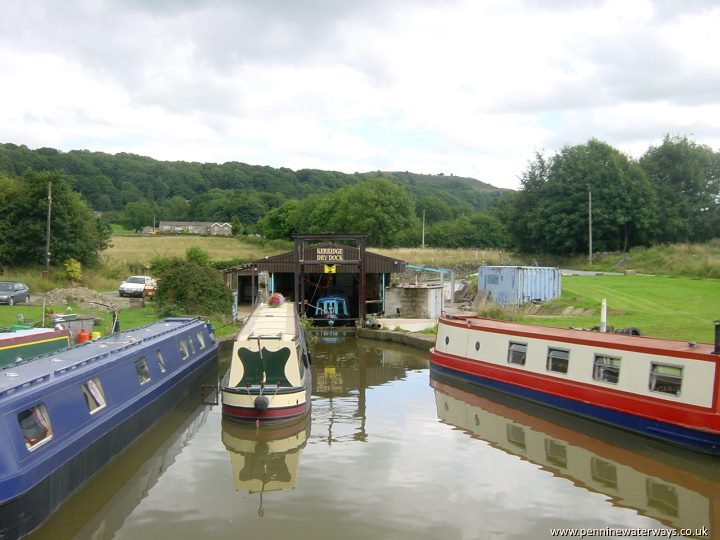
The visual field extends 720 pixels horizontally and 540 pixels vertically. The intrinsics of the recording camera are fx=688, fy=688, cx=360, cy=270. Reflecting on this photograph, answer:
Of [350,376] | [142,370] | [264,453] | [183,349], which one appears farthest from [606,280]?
[142,370]

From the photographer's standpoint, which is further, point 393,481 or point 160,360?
point 160,360

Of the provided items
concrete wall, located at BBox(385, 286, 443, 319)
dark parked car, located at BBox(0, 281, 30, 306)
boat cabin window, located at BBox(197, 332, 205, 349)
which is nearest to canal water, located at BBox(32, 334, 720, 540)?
boat cabin window, located at BBox(197, 332, 205, 349)

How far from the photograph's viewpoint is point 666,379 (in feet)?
40.7

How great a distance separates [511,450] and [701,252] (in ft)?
123

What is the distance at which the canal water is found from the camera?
8945 millimetres

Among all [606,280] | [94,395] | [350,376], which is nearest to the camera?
[94,395]

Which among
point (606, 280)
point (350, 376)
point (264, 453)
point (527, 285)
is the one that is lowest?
point (264, 453)

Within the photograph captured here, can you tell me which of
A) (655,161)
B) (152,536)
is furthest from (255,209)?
(152,536)

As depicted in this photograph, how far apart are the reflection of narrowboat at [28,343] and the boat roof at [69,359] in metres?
0.90

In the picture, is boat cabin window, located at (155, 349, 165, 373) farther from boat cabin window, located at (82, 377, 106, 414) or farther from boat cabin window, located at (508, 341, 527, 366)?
boat cabin window, located at (508, 341, 527, 366)

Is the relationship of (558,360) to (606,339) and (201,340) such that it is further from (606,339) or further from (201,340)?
(201,340)

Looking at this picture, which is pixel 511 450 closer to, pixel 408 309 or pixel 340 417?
pixel 340 417

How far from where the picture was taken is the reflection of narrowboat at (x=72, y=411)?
788 cm

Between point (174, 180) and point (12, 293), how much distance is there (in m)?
121
